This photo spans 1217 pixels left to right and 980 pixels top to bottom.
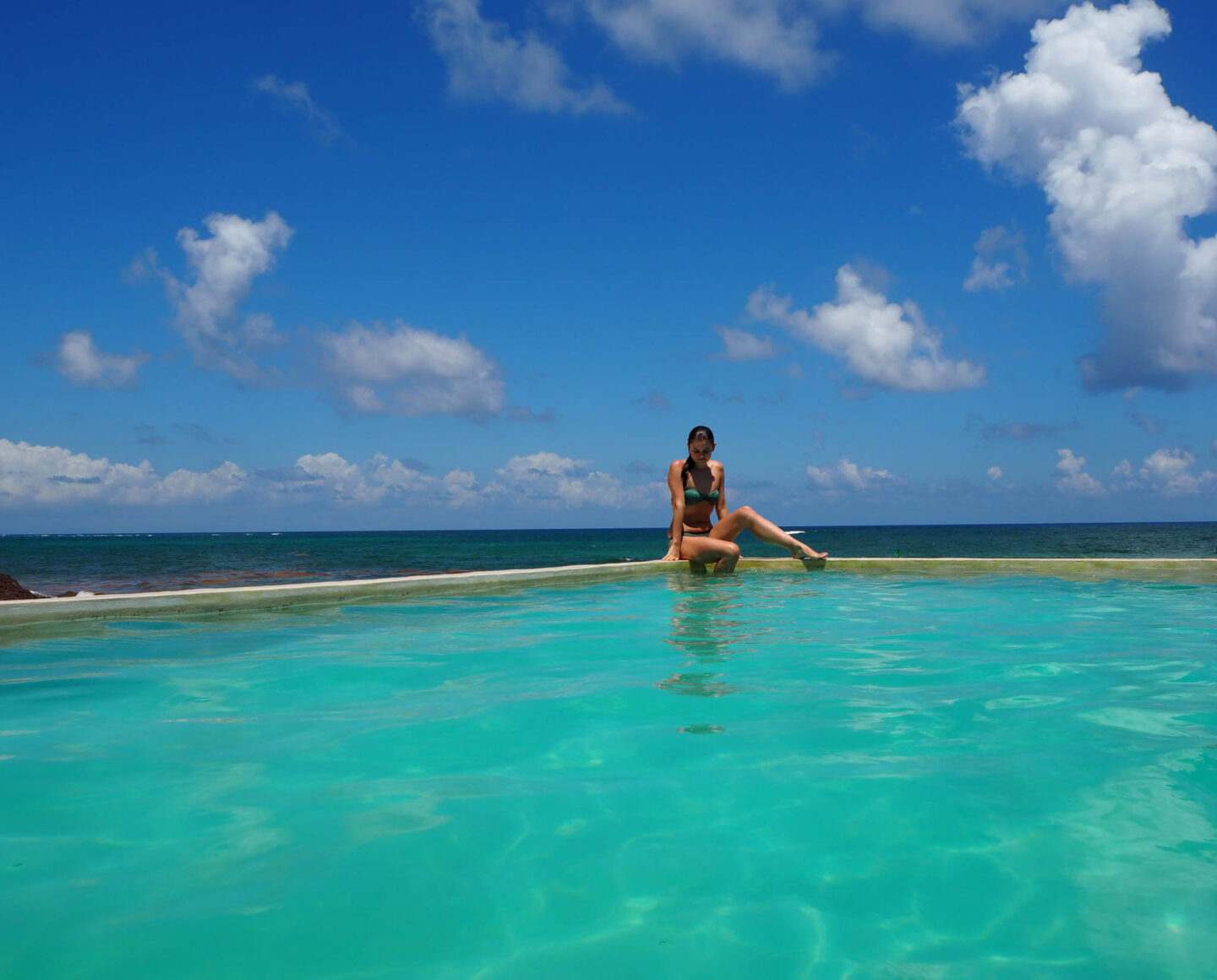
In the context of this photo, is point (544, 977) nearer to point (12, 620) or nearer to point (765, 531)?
point (12, 620)

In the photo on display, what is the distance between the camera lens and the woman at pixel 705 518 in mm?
9719


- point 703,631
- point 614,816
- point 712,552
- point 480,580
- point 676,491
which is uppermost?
point 676,491

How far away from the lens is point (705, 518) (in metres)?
10.4

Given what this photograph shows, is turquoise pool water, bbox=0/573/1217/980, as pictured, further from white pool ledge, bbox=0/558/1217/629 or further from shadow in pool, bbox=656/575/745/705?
white pool ledge, bbox=0/558/1217/629

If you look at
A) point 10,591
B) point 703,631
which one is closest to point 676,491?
point 703,631

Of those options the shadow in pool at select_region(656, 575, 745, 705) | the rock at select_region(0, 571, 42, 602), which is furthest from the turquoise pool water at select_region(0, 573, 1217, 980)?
the rock at select_region(0, 571, 42, 602)

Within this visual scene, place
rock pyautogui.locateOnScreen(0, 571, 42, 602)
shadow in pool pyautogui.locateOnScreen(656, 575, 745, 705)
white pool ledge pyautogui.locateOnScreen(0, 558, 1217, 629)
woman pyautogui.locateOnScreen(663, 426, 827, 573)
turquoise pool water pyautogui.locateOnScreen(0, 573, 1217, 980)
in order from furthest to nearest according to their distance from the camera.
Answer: rock pyautogui.locateOnScreen(0, 571, 42, 602) → woman pyautogui.locateOnScreen(663, 426, 827, 573) → white pool ledge pyautogui.locateOnScreen(0, 558, 1217, 629) → shadow in pool pyautogui.locateOnScreen(656, 575, 745, 705) → turquoise pool water pyautogui.locateOnScreen(0, 573, 1217, 980)

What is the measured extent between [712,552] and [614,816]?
7876 millimetres

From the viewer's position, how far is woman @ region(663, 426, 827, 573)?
31.9ft

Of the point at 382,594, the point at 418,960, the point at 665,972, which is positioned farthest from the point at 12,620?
the point at 665,972

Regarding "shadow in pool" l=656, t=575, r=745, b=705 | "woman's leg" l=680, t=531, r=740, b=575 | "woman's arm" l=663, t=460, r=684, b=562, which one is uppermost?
"woman's arm" l=663, t=460, r=684, b=562

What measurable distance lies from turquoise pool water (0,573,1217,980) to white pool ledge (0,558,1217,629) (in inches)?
62.5

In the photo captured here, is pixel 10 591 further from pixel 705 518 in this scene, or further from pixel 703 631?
pixel 703 631

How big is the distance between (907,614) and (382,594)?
4.88 meters
